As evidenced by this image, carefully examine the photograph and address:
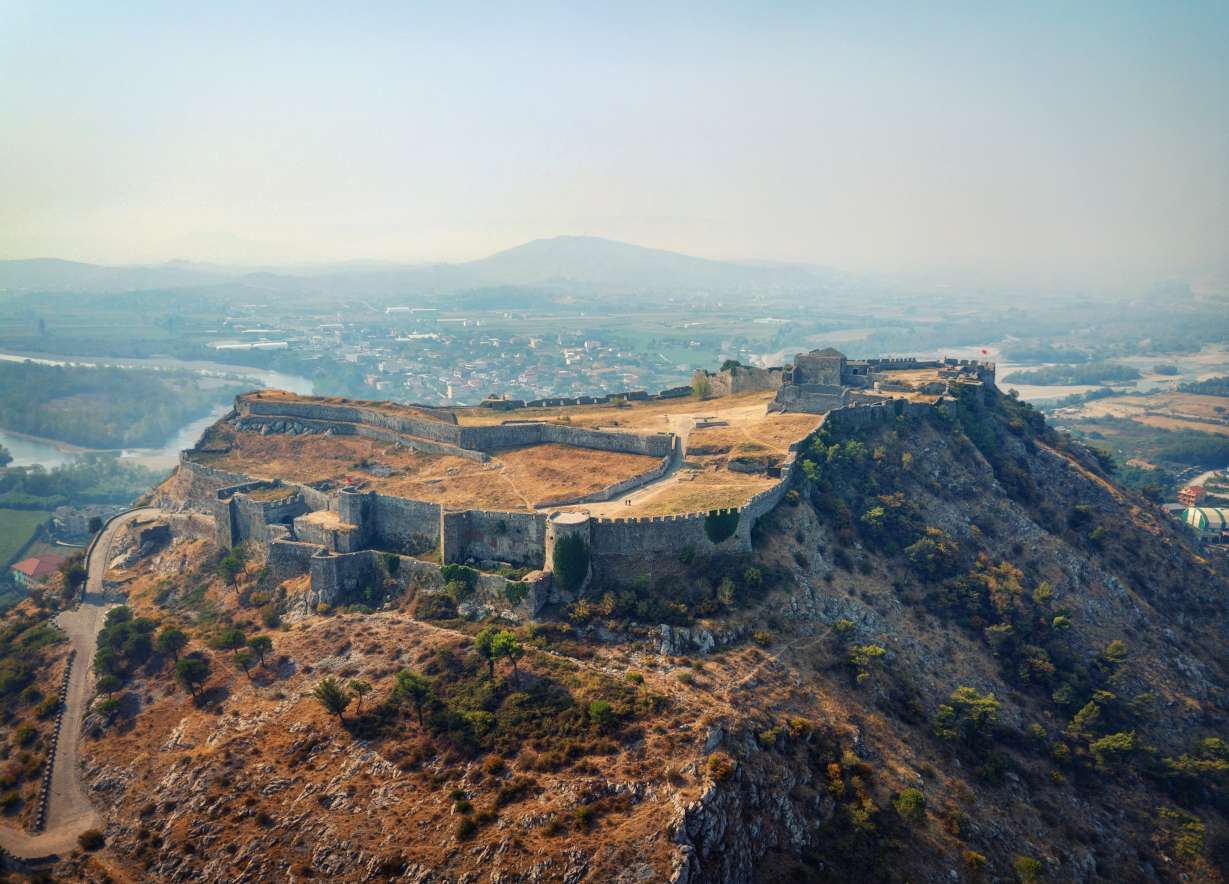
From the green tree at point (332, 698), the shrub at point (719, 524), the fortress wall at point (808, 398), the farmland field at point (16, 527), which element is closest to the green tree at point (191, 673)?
the green tree at point (332, 698)

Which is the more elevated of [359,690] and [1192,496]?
[359,690]

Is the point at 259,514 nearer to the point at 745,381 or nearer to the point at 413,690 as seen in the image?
the point at 413,690

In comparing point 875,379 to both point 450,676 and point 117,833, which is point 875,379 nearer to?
point 450,676

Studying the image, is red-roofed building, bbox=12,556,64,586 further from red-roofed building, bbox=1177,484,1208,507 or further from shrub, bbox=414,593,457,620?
red-roofed building, bbox=1177,484,1208,507

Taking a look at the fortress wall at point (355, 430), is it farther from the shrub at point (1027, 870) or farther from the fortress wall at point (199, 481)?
the shrub at point (1027, 870)

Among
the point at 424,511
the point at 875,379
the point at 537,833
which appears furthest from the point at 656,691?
the point at 875,379

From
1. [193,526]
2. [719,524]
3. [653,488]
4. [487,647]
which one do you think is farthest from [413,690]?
[193,526]
